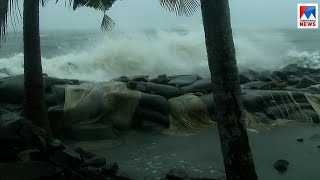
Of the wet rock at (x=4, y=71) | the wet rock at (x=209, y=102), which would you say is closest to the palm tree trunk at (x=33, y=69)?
the wet rock at (x=209, y=102)

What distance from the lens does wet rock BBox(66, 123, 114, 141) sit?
35.2 feet

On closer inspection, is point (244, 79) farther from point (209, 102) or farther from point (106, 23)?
point (106, 23)

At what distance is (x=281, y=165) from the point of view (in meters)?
8.62

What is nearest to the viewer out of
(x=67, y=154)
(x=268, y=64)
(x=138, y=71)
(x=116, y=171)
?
(x=67, y=154)

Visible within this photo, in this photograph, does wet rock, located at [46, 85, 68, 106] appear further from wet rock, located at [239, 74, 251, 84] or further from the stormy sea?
wet rock, located at [239, 74, 251, 84]

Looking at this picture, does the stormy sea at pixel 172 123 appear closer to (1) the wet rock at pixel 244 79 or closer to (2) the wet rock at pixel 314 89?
(2) the wet rock at pixel 314 89

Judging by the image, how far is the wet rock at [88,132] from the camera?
10734 mm

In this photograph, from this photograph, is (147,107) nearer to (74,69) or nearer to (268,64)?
(74,69)

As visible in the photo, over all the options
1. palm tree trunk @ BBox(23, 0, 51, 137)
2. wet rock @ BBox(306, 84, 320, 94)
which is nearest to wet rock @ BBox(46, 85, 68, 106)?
palm tree trunk @ BBox(23, 0, 51, 137)

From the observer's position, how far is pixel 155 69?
22.9m

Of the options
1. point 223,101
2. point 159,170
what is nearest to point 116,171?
point 159,170

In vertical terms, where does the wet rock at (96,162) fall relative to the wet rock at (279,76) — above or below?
below

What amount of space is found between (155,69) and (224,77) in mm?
17354

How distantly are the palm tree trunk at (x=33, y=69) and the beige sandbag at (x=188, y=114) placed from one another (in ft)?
12.8
